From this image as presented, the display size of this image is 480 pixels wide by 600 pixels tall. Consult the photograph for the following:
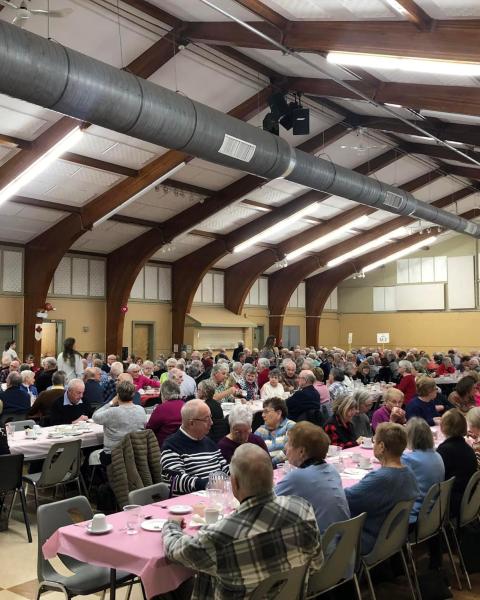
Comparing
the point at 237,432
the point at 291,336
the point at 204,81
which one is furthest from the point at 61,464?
the point at 291,336

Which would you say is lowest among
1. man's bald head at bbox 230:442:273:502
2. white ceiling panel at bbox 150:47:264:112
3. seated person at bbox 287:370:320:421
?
seated person at bbox 287:370:320:421

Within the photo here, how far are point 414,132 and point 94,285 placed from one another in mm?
9283

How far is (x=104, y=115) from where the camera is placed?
6.24 metres

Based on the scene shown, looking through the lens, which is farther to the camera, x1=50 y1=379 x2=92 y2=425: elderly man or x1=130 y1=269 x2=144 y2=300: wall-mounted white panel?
x1=130 y1=269 x2=144 y2=300: wall-mounted white panel

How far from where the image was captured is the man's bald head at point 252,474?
2502 mm

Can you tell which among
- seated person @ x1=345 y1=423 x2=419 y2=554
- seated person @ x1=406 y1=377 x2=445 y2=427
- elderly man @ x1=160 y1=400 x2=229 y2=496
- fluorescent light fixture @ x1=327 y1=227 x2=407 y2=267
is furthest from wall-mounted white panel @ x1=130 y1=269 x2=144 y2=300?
seated person @ x1=345 y1=423 x2=419 y2=554

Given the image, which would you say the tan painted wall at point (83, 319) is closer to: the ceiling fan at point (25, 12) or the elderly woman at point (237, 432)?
the ceiling fan at point (25, 12)

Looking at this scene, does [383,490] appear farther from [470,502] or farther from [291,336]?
[291,336]

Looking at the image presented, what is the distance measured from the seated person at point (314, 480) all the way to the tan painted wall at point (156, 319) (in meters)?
14.8

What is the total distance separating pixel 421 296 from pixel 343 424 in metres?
19.1

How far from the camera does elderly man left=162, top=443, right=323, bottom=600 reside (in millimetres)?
2439

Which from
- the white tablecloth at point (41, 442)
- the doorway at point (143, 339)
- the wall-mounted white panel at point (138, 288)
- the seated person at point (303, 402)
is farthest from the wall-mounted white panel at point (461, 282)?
the white tablecloth at point (41, 442)

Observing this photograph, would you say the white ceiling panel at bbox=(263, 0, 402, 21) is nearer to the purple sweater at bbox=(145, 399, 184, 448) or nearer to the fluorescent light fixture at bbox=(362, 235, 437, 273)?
the purple sweater at bbox=(145, 399, 184, 448)

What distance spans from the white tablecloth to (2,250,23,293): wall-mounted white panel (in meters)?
8.91
